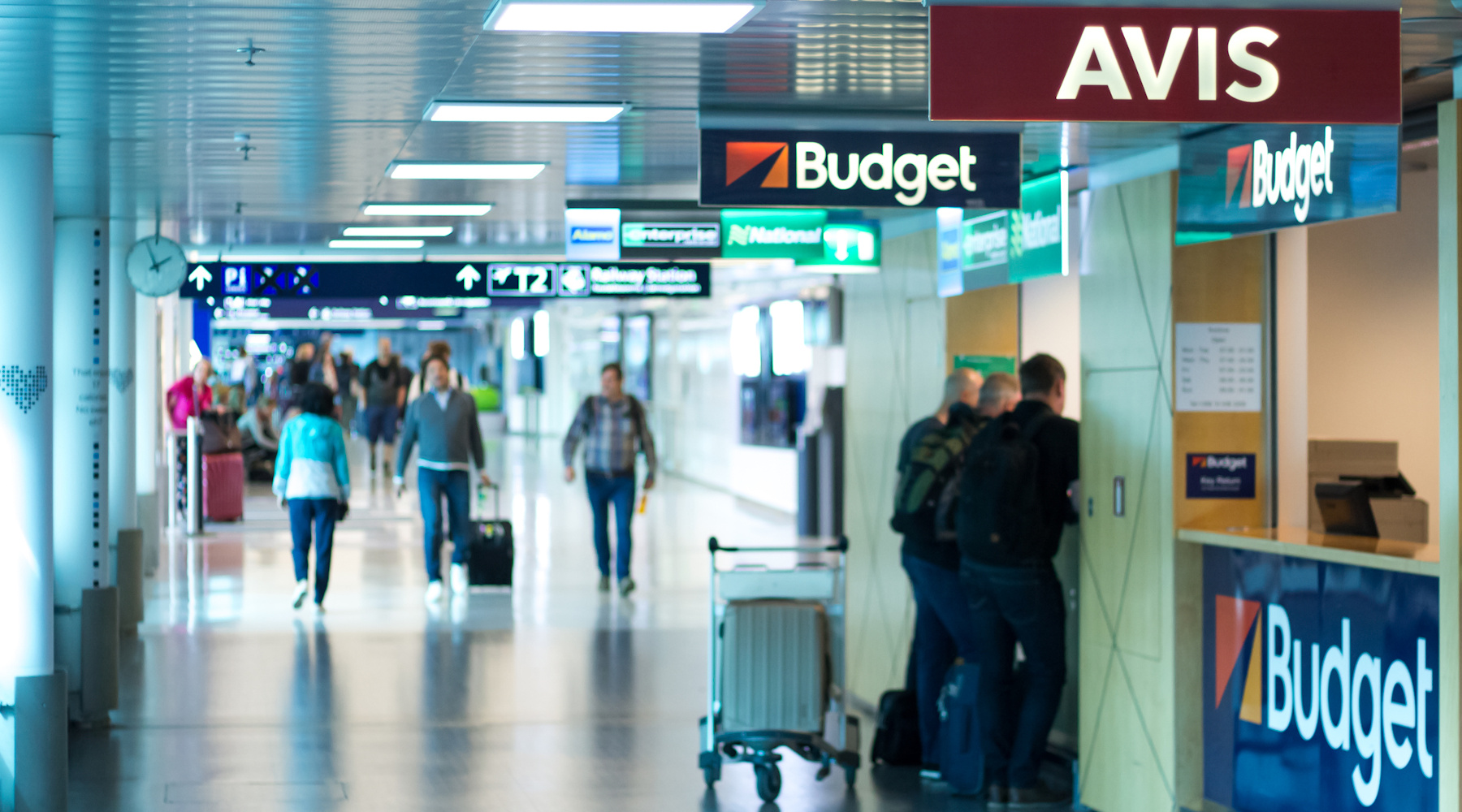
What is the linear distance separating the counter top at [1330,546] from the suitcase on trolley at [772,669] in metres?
1.58

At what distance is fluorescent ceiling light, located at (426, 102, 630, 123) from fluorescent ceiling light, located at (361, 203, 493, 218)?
11.6 ft

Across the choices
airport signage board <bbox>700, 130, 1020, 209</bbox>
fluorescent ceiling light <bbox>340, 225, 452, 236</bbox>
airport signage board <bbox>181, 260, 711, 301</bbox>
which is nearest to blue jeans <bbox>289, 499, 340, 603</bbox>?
airport signage board <bbox>181, 260, 711, 301</bbox>

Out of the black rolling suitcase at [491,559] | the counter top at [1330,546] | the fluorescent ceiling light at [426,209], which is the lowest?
the black rolling suitcase at [491,559]

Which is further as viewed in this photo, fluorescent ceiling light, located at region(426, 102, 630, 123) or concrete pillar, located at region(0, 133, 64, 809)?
concrete pillar, located at region(0, 133, 64, 809)

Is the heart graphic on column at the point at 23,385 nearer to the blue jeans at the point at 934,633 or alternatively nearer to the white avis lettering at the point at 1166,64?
the blue jeans at the point at 934,633

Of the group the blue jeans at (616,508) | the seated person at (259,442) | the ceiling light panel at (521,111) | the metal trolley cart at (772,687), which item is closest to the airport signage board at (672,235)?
the ceiling light panel at (521,111)

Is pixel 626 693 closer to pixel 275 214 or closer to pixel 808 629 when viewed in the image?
pixel 808 629

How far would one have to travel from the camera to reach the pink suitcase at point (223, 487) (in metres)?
18.0

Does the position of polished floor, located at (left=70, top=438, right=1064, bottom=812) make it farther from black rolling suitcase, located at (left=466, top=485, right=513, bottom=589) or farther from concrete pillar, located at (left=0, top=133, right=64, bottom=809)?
concrete pillar, located at (left=0, top=133, right=64, bottom=809)

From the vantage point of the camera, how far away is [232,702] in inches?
343

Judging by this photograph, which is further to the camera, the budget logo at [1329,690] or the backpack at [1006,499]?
the backpack at [1006,499]

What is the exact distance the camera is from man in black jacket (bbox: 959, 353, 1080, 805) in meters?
6.76

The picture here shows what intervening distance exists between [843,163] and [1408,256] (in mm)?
4205

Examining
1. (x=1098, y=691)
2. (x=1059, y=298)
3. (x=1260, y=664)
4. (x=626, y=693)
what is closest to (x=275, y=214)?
(x=626, y=693)
